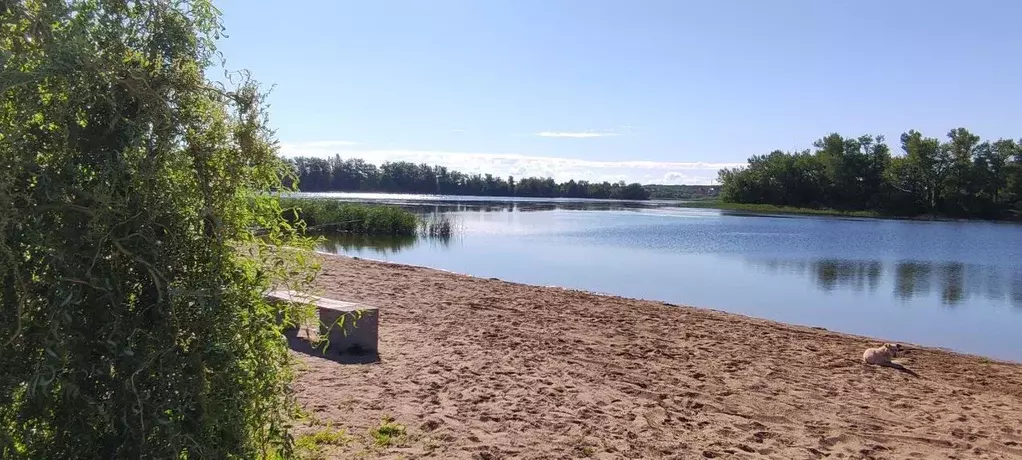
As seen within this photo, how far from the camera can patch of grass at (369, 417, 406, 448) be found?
431 cm

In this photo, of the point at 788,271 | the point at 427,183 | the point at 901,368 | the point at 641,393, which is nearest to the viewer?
the point at 641,393

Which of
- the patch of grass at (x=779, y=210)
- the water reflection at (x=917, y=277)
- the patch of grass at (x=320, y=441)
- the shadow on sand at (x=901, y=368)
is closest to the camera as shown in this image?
the patch of grass at (x=320, y=441)

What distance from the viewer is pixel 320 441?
4191mm

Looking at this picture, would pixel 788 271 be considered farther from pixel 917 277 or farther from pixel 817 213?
pixel 817 213

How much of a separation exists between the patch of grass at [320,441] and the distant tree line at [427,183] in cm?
8364

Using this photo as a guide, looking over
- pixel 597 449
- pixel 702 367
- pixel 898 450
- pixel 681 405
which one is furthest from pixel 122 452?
pixel 702 367

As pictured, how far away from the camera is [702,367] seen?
716cm

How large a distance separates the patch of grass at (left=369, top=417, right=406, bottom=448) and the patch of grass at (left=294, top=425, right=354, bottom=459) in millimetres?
171

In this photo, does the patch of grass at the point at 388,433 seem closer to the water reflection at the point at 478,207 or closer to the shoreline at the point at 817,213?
the water reflection at the point at 478,207

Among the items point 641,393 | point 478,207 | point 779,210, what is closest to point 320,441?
point 641,393

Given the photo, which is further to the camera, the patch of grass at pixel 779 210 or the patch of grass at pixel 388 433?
the patch of grass at pixel 779 210

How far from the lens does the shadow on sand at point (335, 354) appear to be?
6426 millimetres

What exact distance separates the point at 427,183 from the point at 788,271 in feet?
304

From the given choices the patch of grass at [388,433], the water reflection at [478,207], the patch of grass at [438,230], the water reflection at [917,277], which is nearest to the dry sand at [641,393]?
the patch of grass at [388,433]
